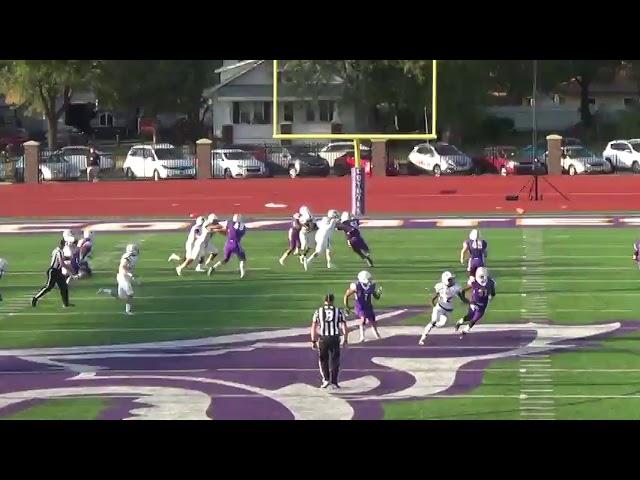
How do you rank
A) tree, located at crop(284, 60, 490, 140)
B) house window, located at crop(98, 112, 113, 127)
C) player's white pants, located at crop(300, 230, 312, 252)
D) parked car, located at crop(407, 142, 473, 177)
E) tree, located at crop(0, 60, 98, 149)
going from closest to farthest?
player's white pants, located at crop(300, 230, 312, 252)
tree, located at crop(284, 60, 490, 140)
parked car, located at crop(407, 142, 473, 177)
tree, located at crop(0, 60, 98, 149)
house window, located at crop(98, 112, 113, 127)

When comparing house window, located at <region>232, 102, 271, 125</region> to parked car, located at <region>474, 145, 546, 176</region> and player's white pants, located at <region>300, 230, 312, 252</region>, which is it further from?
player's white pants, located at <region>300, 230, 312, 252</region>

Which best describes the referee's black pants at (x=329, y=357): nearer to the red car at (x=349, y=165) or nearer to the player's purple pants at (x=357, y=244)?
the player's purple pants at (x=357, y=244)

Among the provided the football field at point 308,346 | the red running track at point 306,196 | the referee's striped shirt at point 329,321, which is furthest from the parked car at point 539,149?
the referee's striped shirt at point 329,321

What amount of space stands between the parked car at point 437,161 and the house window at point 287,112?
393 cm

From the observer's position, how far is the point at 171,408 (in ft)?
44.9

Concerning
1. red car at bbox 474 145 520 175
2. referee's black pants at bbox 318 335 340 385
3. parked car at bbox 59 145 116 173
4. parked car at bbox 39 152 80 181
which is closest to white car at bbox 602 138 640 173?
red car at bbox 474 145 520 175

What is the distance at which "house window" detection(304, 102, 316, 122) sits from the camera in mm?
34500

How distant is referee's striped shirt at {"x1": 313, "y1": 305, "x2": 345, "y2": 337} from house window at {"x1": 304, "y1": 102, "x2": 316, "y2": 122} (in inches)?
803

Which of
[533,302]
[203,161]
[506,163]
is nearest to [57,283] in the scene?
[533,302]

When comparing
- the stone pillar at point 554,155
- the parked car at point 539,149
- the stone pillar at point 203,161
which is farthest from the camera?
the parked car at point 539,149

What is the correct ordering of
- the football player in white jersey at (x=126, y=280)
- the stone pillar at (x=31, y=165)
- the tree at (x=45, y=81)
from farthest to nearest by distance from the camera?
1. the tree at (x=45, y=81)
2. the stone pillar at (x=31, y=165)
3. the football player in white jersey at (x=126, y=280)

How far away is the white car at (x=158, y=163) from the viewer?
130ft

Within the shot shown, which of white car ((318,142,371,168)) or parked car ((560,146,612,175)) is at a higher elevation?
white car ((318,142,371,168))
